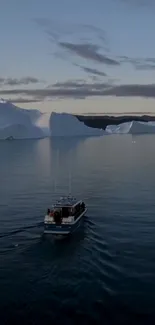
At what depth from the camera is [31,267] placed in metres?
23.8

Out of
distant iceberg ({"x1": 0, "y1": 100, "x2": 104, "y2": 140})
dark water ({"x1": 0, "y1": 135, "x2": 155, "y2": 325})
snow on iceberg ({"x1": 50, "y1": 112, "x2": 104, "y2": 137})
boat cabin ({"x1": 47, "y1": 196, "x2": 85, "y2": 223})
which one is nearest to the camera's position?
dark water ({"x1": 0, "y1": 135, "x2": 155, "y2": 325})

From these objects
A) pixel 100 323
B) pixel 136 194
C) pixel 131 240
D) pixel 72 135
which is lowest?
pixel 100 323

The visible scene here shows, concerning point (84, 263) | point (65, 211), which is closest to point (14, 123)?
point (65, 211)

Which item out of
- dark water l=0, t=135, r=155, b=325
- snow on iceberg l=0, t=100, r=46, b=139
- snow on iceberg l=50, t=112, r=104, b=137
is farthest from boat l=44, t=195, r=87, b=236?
snow on iceberg l=50, t=112, r=104, b=137

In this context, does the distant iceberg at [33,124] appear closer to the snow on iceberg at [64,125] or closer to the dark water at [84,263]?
the snow on iceberg at [64,125]

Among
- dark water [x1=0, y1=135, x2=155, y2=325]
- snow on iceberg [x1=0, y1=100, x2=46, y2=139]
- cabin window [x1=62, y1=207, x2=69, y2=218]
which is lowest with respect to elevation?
dark water [x1=0, y1=135, x2=155, y2=325]

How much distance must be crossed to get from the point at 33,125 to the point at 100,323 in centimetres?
15254

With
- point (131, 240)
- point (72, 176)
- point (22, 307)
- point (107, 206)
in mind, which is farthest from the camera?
point (72, 176)

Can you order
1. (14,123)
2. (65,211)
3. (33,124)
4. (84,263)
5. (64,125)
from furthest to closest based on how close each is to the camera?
(64,125) < (33,124) < (14,123) < (65,211) < (84,263)

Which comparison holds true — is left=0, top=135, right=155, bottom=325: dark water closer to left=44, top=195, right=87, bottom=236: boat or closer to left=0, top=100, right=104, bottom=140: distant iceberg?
left=44, top=195, right=87, bottom=236: boat

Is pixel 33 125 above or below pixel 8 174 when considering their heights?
above

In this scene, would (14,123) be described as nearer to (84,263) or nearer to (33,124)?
(33,124)

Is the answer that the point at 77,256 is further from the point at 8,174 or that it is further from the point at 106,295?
the point at 8,174

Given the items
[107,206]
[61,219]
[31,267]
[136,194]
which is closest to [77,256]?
[31,267]
